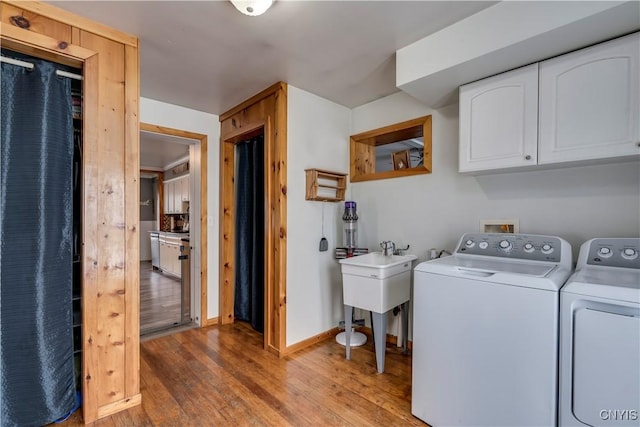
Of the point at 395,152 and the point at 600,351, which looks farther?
the point at 395,152

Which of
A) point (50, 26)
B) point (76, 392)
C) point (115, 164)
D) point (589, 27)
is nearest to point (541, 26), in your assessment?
point (589, 27)

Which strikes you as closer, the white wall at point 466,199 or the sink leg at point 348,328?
the white wall at point 466,199

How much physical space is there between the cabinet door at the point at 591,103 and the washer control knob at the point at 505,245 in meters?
0.54

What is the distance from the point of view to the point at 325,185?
9.51 feet

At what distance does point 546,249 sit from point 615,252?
0.29 m

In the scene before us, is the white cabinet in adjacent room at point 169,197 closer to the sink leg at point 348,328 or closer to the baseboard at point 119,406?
the baseboard at point 119,406

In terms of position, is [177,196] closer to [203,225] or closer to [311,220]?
[203,225]

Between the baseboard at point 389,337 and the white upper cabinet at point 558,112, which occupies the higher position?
the white upper cabinet at point 558,112

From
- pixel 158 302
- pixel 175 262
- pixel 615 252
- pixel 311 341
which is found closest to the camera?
pixel 615 252

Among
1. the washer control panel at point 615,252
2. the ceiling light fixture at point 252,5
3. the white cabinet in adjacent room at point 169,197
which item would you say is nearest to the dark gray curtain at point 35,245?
the ceiling light fixture at point 252,5

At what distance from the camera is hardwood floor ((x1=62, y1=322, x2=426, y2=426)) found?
5.77 feet

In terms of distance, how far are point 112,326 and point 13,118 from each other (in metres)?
1.25

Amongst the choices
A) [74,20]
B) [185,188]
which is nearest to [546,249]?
[74,20]

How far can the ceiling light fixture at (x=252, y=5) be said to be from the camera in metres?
1.46
